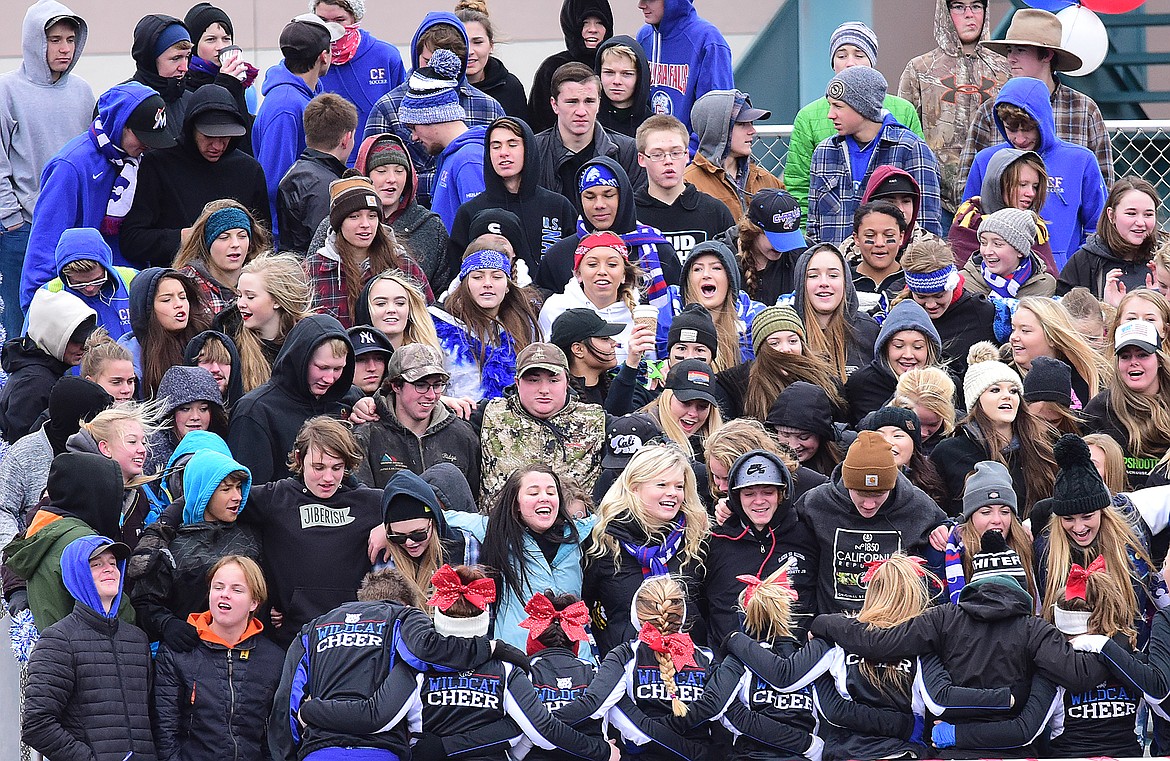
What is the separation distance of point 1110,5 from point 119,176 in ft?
25.0

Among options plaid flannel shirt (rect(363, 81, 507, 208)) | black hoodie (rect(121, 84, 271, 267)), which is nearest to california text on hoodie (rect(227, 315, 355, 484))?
black hoodie (rect(121, 84, 271, 267))

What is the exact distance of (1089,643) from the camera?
26.0 feet

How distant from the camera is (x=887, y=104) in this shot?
12.5 meters

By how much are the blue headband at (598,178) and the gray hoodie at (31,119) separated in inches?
130

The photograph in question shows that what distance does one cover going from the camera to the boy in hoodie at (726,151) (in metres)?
11.9

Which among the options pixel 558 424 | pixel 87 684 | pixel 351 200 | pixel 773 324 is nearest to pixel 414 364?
pixel 558 424

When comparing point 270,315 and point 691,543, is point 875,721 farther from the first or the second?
point 270,315

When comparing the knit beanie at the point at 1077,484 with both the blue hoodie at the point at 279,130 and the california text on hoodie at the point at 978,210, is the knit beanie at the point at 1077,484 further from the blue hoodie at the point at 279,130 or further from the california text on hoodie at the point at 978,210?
the blue hoodie at the point at 279,130

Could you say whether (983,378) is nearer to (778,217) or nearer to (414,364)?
(778,217)

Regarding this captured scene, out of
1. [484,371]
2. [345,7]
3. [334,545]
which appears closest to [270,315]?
[484,371]

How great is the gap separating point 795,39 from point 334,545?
8.31m

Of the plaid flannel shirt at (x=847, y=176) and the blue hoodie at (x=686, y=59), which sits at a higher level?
the blue hoodie at (x=686, y=59)

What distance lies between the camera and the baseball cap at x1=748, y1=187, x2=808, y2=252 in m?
10.7

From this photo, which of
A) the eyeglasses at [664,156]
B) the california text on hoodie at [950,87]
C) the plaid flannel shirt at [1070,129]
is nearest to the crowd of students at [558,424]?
the eyeglasses at [664,156]
